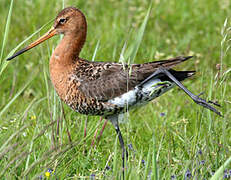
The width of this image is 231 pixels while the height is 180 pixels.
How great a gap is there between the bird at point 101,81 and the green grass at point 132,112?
0.13 m

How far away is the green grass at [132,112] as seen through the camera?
3.68m

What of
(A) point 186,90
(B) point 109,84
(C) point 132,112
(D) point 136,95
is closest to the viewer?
(A) point 186,90

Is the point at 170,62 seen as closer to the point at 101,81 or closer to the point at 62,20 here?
the point at 101,81

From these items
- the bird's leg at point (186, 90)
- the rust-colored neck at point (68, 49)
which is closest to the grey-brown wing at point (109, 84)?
the bird's leg at point (186, 90)

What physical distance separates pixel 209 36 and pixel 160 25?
75 centimetres

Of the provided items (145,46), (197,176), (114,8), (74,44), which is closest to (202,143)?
(197,176)

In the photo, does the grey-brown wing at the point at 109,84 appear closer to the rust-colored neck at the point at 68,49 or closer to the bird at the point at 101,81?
the bird at the point at 101,81

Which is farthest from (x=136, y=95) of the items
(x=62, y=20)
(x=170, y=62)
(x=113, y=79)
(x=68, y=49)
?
(x=62, y=20)

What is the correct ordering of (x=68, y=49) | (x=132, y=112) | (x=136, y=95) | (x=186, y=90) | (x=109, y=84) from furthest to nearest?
(x=132, y=112), (x=68, y=49), (x=109, y=84), (x=136, y=95), (x=186, y=90)

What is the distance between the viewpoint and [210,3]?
827 cm

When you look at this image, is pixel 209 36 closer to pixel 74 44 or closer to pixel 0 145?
pixel 74 44

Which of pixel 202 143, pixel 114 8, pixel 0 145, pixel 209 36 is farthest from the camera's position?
pixel 114 8

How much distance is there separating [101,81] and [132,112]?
105cm

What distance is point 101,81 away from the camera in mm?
4598
